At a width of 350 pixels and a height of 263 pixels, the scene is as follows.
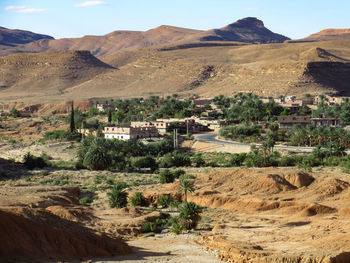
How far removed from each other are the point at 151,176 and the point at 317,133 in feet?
78.7

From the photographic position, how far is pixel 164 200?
40875 millimetres

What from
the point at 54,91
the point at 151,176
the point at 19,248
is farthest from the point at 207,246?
the point at 54,91

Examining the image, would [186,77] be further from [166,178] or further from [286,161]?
[166,178]

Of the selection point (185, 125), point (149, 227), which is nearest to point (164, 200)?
point (149, 227)

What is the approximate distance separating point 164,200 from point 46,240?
651 inches

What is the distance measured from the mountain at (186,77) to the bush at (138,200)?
10195cm

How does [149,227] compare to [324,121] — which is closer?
[149,227]

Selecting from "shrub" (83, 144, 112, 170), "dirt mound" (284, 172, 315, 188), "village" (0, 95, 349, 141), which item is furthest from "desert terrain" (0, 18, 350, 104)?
"dirt mound" (284, 172, 315, 188)

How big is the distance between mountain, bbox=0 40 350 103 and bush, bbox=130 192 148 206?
334ft

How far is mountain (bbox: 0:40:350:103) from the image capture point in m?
150

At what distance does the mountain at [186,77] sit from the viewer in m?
150

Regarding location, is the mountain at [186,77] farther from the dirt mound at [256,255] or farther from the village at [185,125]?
the dirt mound at [256,255]

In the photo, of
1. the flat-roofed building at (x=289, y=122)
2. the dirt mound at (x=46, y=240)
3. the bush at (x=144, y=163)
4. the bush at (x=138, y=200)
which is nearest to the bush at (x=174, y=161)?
the bush at (x=144, y=163)

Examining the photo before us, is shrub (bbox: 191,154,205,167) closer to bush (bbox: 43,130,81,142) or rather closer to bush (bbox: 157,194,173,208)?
bush (bbox: 157,194,173,208)
